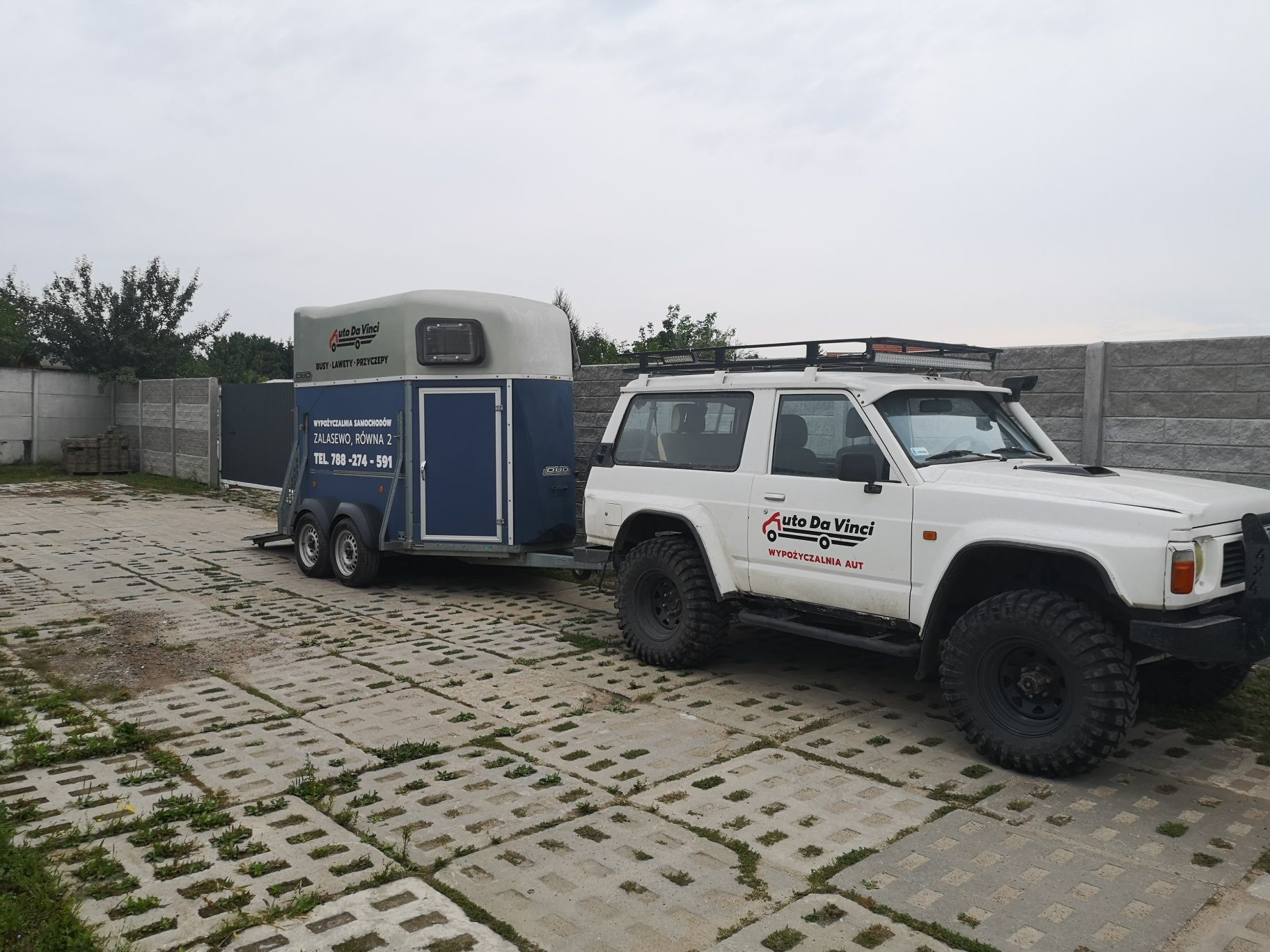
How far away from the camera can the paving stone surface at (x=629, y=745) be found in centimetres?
525

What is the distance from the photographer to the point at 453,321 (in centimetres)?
973

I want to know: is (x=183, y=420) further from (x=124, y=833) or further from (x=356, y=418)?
(x=124, y=833)

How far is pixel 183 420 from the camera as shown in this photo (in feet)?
73.4

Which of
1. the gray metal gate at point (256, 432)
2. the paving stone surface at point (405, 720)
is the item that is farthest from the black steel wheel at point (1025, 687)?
the gray metal gate at point (256, 432)

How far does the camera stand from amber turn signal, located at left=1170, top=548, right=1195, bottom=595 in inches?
184

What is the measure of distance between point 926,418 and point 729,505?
4.56 feet

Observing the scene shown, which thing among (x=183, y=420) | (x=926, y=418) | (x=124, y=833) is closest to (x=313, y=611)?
(x=124, y=833)

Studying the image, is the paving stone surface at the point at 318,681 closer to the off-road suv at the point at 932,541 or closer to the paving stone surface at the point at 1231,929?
the off-road suv at the point at 932,541

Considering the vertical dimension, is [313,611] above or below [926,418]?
below

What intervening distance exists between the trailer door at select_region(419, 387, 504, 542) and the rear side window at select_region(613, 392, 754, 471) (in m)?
2.42

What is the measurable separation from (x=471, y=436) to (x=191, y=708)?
416cm

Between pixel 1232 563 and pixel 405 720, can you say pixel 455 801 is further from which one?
pixel 1232 563

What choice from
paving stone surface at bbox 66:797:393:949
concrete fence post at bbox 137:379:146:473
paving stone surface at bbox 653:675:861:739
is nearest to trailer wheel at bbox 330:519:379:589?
paving stone surface at bbox 653:675:861:739

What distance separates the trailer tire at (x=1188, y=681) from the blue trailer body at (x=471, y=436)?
219 inches
